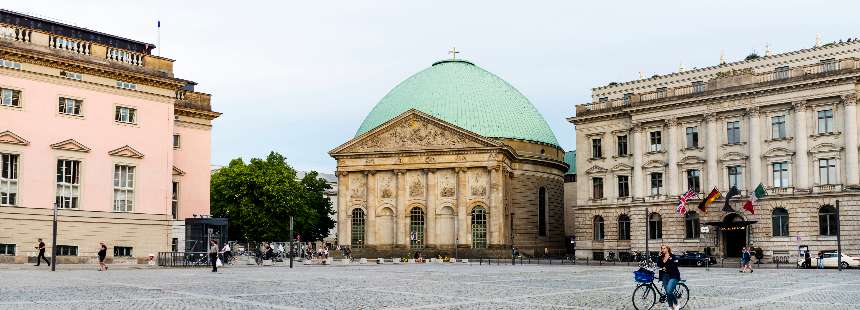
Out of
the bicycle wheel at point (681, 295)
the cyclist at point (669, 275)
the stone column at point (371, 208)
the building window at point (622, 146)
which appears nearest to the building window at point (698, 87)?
the building window at point (622, 146)

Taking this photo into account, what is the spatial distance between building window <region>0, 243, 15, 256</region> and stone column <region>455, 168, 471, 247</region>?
4801 centimetres

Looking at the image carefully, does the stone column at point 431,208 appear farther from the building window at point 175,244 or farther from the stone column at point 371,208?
the building window at point 175,244

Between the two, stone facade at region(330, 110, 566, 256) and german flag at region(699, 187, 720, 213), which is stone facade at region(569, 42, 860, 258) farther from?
stone facade at region(330, 110, 566, 256)

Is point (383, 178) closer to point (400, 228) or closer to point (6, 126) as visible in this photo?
point (400, 228)

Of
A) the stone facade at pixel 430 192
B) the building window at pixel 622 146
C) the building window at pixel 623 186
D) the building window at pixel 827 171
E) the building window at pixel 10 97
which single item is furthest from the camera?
the stone facade at pixel 430 192

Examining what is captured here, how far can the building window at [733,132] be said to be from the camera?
6912 cm

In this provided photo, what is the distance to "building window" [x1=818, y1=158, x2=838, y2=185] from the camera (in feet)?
208

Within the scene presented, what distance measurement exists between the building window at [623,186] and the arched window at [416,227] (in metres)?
22.5

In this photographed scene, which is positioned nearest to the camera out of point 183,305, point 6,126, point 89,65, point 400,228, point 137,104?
point 183,305

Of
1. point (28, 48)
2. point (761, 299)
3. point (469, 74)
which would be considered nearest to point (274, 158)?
point (469, 74)

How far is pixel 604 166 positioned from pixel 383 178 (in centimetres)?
2477

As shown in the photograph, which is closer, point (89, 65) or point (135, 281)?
point (135, 281)

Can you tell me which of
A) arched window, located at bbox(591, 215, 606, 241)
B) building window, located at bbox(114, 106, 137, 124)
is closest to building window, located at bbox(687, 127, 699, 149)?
arched window, located at bbox(591, 215, 606, 241)

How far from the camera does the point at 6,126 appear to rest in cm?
4816
